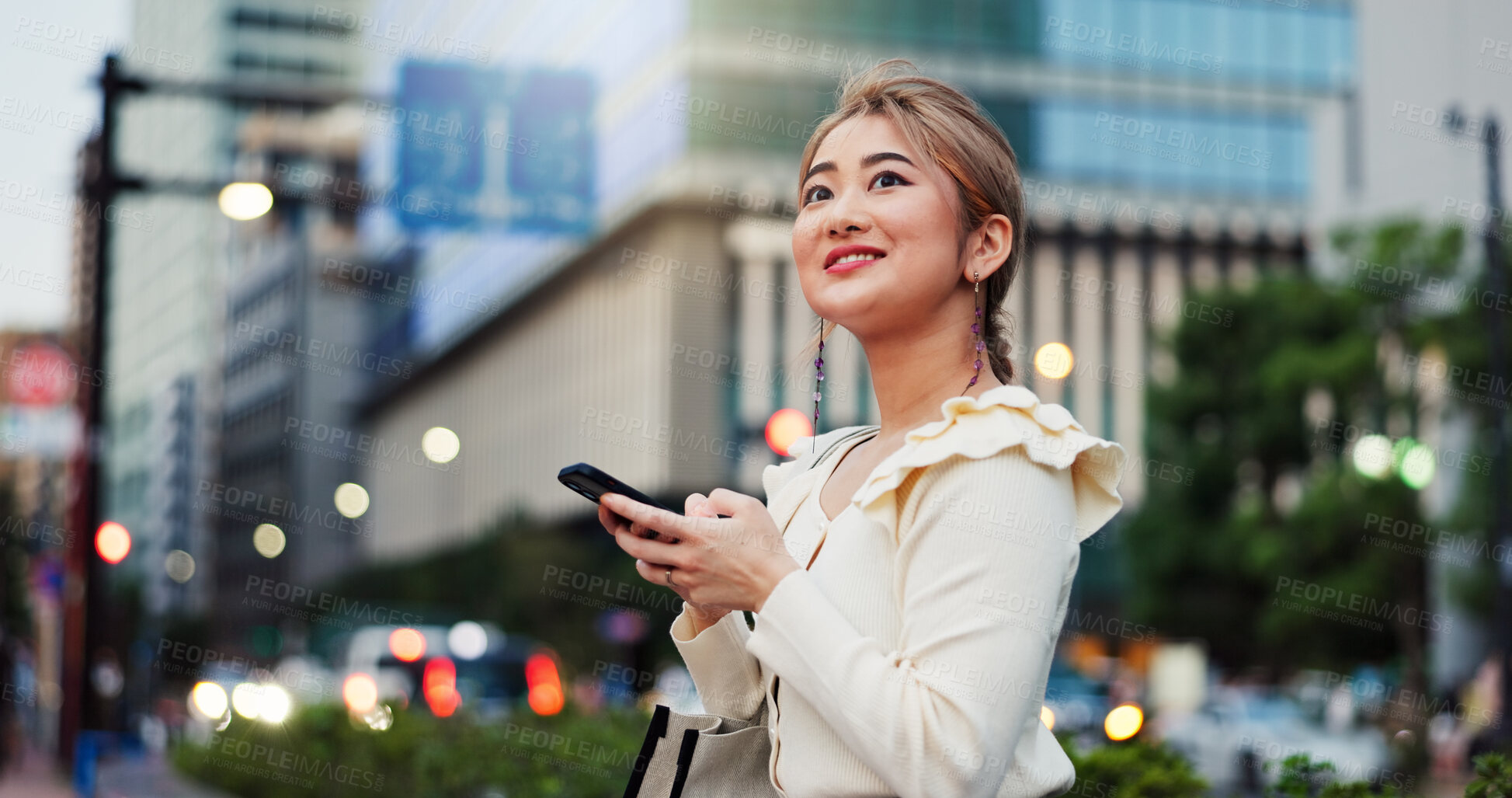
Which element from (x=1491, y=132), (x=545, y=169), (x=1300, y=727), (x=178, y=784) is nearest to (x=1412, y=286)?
(x=1491, y=132)

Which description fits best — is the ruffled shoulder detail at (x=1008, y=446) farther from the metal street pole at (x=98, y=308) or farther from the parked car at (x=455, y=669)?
the parked car at (x=455, y=669)

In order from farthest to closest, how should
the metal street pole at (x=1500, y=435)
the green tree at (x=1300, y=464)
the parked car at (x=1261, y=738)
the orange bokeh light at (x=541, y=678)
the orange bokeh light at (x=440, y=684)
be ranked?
the green tree at (x=1300, y=464) → the metal street pole at (x=1500, y=435) → the parked car at (x=1261, y=738) → the orange bokeh light at (x=440, y=684) → the orange bokeh light at (x=541, y=678)

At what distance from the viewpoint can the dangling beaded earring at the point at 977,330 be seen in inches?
86.5

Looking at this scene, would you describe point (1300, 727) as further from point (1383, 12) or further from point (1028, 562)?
point (1028, 562)

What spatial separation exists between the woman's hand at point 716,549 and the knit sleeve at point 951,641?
37 mm

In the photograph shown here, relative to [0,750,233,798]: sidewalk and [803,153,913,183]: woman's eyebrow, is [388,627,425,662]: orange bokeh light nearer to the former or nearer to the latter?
[0,750,233,798]: sidewalk

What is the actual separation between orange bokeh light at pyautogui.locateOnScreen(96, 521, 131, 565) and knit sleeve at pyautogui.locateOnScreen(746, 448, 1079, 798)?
11533mm

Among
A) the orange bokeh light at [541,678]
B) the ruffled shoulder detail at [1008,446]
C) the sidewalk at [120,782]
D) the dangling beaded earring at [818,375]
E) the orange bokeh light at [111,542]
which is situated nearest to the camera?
the ruffled shoulder detail at [1008,446]

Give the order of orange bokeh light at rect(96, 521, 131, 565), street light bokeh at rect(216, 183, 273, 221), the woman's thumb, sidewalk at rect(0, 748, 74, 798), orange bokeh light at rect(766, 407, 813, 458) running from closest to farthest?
the woman's thumb < orange bokeh light at rect(766, 407, 813, 458) < street light bokeh at rect(216, 183, 273, 221) < orange bokeh light at rect(96, 521, 131, 565) < sidewalk at rect(0, 748, 74, 798)

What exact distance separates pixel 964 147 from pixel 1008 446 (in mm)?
510

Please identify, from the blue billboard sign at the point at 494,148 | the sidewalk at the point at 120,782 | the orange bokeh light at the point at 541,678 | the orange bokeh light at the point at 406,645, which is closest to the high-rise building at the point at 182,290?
the sidewalk at the point at 120,782

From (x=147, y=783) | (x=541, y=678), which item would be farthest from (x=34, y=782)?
(x=541, y=678)

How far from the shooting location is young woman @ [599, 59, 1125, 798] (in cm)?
176

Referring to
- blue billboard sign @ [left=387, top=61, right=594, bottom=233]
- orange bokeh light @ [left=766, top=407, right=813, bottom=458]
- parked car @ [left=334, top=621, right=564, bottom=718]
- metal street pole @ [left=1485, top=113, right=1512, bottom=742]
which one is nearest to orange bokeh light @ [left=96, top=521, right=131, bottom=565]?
blue billboard sign @ [left=387, top=61, right=594, bottom=233]
